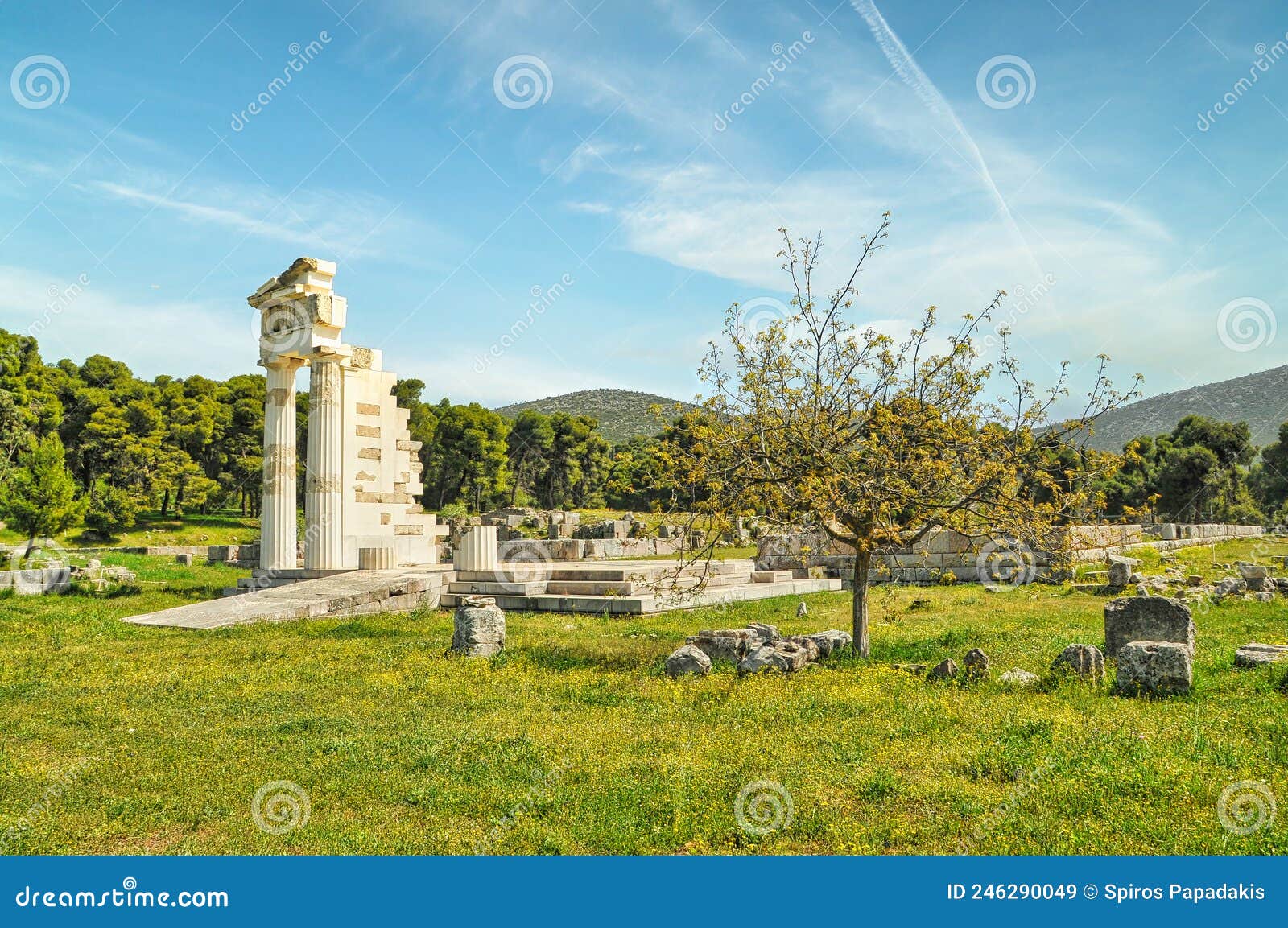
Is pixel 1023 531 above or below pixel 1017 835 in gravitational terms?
above

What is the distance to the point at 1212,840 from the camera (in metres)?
4.77

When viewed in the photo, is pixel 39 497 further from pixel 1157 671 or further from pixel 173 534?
pixel 1157 671

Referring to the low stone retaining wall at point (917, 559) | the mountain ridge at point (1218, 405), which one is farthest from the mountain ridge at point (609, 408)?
the low stone retaining wall at point (917, 559)

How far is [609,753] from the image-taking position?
6.79 meters

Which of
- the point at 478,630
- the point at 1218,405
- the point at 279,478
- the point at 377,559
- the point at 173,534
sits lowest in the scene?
the point at 478,630

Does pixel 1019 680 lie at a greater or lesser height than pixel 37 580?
lesser

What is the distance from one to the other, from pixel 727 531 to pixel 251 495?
185 ft

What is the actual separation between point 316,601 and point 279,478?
292 inches

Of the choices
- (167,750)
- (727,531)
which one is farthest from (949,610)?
(167,750)

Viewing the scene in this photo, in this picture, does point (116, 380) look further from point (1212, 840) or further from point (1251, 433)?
point (1251, 433)

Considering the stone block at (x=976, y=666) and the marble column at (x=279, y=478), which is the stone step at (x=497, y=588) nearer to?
the marble column at (x=279, y=478)

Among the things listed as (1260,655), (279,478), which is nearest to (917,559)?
(1260,655)

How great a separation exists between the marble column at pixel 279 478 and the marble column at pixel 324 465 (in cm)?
126

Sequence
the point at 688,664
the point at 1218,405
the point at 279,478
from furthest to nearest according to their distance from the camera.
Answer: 1. the point at 1218,405
2. the point at 279,478
3. the point at 688,664
